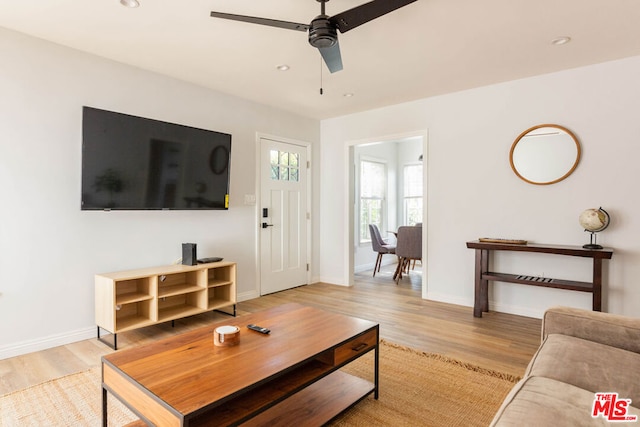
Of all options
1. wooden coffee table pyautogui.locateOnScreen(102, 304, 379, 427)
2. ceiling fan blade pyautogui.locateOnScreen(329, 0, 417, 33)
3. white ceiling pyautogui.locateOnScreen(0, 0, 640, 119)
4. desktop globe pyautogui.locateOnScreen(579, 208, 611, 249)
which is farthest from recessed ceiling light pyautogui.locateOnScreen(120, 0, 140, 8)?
desktop globe pyautogui.locateOnScreen(579, 208, 611, 249)

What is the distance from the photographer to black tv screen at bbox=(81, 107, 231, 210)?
291 cm

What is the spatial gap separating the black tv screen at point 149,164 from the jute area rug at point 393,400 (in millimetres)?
1389

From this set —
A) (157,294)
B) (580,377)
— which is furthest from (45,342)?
(580,377)

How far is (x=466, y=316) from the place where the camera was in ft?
12.1

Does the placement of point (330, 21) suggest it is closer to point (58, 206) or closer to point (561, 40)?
point (561, 40)

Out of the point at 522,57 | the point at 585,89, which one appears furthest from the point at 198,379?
the point at 585,89

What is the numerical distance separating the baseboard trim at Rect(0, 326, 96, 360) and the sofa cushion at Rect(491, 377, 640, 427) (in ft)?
10.5

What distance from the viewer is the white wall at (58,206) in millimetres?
2689

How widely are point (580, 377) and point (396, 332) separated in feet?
6.24

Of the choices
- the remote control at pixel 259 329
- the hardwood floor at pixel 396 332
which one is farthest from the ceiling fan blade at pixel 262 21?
the hardwood floor at pixel 396 332

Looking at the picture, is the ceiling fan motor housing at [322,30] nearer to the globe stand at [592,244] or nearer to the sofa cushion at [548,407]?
the sofa cushion at [548,407]

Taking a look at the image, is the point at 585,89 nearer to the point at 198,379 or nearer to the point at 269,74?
the point at 269,74

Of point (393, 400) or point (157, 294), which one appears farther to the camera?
point (157, 294)

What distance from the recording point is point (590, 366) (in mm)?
1483
